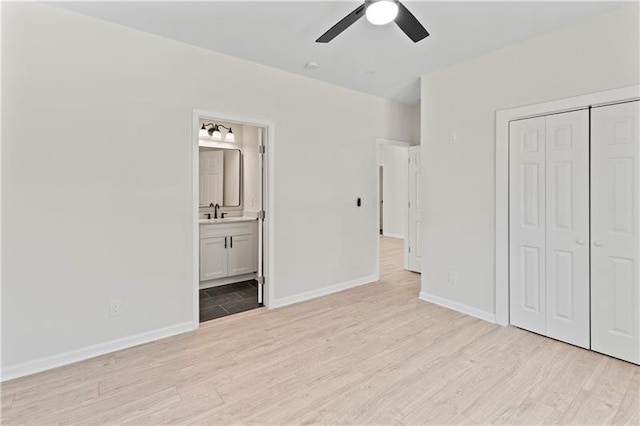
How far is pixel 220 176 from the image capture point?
16.2 feet

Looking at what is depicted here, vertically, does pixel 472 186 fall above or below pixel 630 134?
below

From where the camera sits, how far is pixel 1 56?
2211 millimetres

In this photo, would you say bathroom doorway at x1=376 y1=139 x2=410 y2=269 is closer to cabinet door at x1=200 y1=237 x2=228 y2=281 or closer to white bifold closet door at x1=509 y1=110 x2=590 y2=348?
cabinet door at x1=200 y1=237 x2=228 y2=281

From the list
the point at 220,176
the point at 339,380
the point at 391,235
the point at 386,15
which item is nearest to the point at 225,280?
the point at 220,176

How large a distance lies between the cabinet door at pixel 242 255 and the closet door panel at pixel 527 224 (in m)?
3.29

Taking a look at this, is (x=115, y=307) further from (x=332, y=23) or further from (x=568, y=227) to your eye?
(x=568, y=227)

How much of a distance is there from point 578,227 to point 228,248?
12.8 feet

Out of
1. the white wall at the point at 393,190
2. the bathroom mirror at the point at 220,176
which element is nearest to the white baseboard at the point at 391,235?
the white wall at the point at 393,190

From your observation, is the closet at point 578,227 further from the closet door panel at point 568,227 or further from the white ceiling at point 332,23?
the white ceiling at point 332,23

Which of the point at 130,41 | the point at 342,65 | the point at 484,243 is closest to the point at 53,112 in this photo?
the point at 130,41

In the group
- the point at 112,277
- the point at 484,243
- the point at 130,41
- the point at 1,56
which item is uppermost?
the point at 130,41

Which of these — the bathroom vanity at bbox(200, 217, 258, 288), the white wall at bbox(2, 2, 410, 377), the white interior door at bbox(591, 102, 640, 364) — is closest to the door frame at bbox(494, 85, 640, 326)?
the white interior door at bbox(591, 102, 640, 364)

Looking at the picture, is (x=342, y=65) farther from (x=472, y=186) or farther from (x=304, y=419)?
(x=304, y=419)

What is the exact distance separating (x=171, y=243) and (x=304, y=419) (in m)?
1.91
